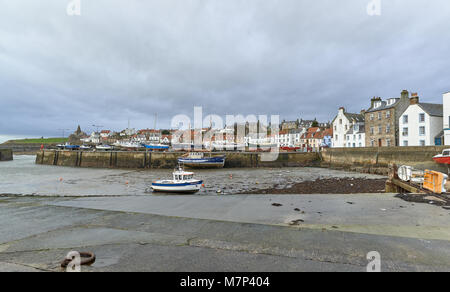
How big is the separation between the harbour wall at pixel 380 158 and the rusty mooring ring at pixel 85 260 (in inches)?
1135

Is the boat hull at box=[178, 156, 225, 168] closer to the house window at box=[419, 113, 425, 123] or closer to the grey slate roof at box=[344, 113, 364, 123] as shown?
the house window at box=[419, 113, 425, 123]

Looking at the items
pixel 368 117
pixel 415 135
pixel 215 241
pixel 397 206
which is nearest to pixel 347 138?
pixel 368 117

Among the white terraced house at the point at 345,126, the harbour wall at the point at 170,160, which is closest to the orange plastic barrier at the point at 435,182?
the harbour wall at the point at 170,160

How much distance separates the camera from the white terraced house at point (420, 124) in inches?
1185

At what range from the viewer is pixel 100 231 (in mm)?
5148

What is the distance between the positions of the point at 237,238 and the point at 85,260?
2.58 metres

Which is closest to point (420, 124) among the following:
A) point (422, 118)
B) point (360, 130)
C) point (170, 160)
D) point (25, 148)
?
point (422, 118)

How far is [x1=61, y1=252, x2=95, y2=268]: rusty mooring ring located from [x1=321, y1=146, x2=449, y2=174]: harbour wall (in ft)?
94.6

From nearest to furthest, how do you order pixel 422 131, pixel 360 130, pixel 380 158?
pixel 380 158 < pixel 422 131 < pixel 360 130

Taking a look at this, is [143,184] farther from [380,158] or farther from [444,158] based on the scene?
[380,158]

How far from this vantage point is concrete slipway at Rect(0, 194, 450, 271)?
334cm

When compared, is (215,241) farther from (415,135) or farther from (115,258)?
(415,135)

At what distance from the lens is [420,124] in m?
31.5
